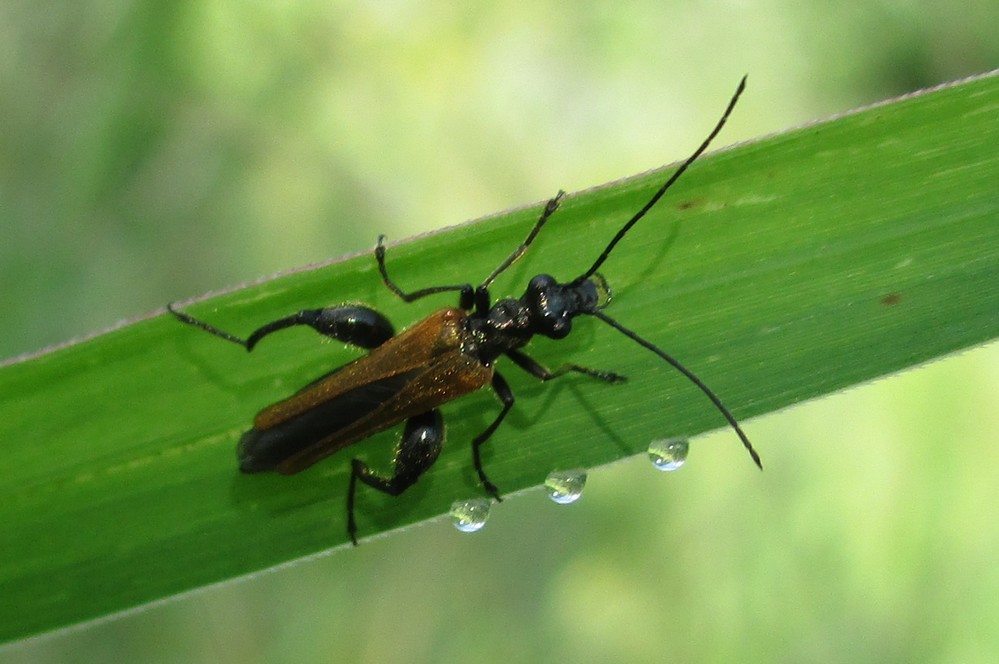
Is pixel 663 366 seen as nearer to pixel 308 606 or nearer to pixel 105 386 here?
pixel 105 386

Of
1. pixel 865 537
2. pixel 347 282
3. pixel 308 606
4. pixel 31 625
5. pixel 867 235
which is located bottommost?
pixel 308 606

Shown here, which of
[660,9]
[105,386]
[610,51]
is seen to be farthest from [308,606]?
[660,9]

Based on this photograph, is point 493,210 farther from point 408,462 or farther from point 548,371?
point 408,462

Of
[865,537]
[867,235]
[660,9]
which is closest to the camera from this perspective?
[867,235]

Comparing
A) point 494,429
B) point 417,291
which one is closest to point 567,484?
point 494,429

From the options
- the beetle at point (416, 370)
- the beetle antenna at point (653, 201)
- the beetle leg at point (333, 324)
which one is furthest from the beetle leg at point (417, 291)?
the beetle antenna at point (653, 201)

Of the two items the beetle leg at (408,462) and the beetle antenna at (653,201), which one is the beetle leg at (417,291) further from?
the beetle leg at (408,462)
